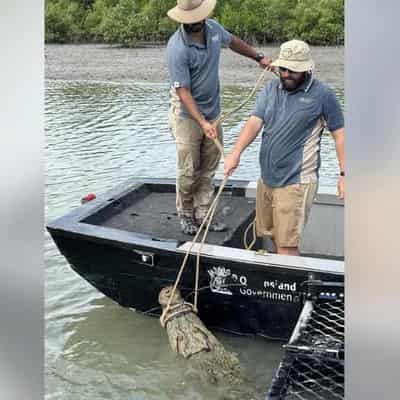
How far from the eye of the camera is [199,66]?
209cm

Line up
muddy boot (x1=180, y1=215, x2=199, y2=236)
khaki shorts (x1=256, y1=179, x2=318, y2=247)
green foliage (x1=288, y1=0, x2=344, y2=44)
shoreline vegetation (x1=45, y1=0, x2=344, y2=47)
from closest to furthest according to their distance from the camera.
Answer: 1. khaki shorts (x1=256, y1=179, x2=318, y2=247)
2. muddy boot (x1=180, y1=215, x2=199, y2=236)
3. shoreline vegetation (x1=45, y1=0, x2=344, y2=47)
4. green foliage (x1=288, y1=0, x2=344, y2=44)

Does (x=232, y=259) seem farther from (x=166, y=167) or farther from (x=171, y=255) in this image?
(x=166, y=167)

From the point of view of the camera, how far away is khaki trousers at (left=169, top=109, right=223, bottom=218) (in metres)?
2.15

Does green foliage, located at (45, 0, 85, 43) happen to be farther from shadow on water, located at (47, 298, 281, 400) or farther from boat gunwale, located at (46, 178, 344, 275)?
shadow on water, located at (47, 298, 281, 400)

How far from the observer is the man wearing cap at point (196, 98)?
6.68 feet

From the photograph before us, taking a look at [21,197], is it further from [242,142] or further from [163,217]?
[163,217]

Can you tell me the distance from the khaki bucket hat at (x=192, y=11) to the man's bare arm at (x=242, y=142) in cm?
32

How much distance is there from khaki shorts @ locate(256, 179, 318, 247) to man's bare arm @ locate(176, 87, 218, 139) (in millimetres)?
210

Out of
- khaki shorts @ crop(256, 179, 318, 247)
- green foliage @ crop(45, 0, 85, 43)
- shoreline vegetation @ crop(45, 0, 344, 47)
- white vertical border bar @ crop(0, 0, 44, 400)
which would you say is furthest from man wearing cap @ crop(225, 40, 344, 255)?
green foliage @ crop(45, 0, 85, 43)

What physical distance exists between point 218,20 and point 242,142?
175 centimetres

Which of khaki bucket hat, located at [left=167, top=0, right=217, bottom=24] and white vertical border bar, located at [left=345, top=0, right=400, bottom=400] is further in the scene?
khaki bucket hat, located at [left=167, top=0, right=217, bottom=24]

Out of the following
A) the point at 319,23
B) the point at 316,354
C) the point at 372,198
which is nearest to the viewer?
the point at 372,198

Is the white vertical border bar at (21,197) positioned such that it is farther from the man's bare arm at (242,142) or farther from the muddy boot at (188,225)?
the muddy boot at (188,225)

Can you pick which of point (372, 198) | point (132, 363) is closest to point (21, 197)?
point (372, 198)
